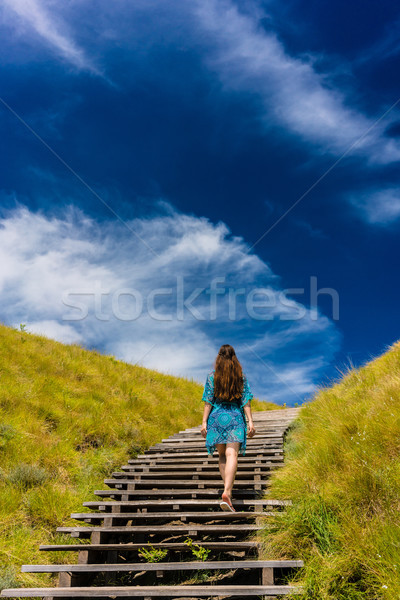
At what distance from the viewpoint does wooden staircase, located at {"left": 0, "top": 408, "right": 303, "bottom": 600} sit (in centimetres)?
384

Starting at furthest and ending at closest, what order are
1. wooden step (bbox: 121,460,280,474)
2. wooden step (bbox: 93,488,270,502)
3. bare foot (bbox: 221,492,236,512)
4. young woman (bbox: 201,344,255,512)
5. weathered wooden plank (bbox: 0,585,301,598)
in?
wooden step (bbox: 121,460,280,474)
wooden step (bbox: 93,488,270,502)
young woman (bbox: 201,344,255,512)
bare foot (bbox: 221,492,236,512)
weathered wooden plank (bbox: 0,585,301,598)

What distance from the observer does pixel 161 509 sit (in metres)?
5.72

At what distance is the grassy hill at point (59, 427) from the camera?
5593 mm

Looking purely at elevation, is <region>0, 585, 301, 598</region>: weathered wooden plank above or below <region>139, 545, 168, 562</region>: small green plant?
below

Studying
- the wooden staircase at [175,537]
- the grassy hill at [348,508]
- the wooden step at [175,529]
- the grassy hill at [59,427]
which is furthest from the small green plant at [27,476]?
the grassy hill at [348,508]

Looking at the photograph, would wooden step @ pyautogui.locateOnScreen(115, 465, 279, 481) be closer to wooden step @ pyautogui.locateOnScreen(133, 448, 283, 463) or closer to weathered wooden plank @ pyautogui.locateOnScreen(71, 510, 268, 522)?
wooden step @ pyautogui.locateOnScreen(133, 448, 283, 463)

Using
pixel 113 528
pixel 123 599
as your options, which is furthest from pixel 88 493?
pixel 123 599

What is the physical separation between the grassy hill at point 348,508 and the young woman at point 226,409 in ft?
2.31

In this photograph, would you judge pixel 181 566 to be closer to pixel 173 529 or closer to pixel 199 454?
pixel 173 529

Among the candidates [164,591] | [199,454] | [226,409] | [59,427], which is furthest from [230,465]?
[59,427]

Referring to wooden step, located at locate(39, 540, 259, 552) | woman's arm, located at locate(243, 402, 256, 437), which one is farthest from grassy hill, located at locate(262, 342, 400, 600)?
woman's arm, located at locate(243, 402, 256, 437)

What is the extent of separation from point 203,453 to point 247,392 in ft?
8.59

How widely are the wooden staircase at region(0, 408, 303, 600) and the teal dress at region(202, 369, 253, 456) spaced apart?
76 centimetres

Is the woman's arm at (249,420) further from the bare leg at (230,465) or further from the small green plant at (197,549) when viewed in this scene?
the small green plant at (197,549)
